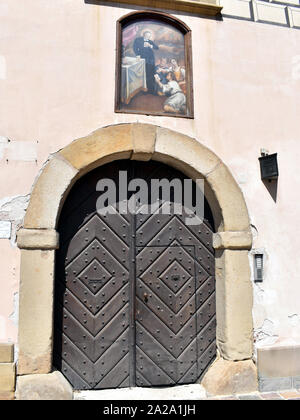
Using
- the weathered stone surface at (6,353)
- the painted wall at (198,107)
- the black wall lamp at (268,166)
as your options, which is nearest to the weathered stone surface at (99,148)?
the painted wall at (198,107)

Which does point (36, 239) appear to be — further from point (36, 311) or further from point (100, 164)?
point (100, 164)

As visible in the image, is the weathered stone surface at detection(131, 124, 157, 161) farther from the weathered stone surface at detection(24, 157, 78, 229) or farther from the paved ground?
the paved ground

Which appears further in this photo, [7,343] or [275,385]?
[275,385]

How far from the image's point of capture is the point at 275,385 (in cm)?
353

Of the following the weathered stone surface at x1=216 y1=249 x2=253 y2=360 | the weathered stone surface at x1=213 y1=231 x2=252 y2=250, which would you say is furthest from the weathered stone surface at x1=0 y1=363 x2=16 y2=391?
the weathered stone surface at x1=213 y1=231 x2=252 y2=250

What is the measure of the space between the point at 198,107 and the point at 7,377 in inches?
122

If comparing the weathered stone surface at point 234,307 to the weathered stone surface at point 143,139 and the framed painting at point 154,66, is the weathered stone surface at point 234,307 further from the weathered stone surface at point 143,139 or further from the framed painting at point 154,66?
the framed painting at point 154,66

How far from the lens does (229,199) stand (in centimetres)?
365

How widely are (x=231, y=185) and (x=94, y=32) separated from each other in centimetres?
204

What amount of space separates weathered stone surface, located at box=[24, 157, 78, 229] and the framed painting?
2.74ft

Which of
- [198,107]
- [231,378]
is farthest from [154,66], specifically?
[231,378]

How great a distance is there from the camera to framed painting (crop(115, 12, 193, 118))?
367 centimetres

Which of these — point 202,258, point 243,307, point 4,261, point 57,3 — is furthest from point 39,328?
point 57,3

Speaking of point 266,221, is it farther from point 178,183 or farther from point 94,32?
point 94,32
